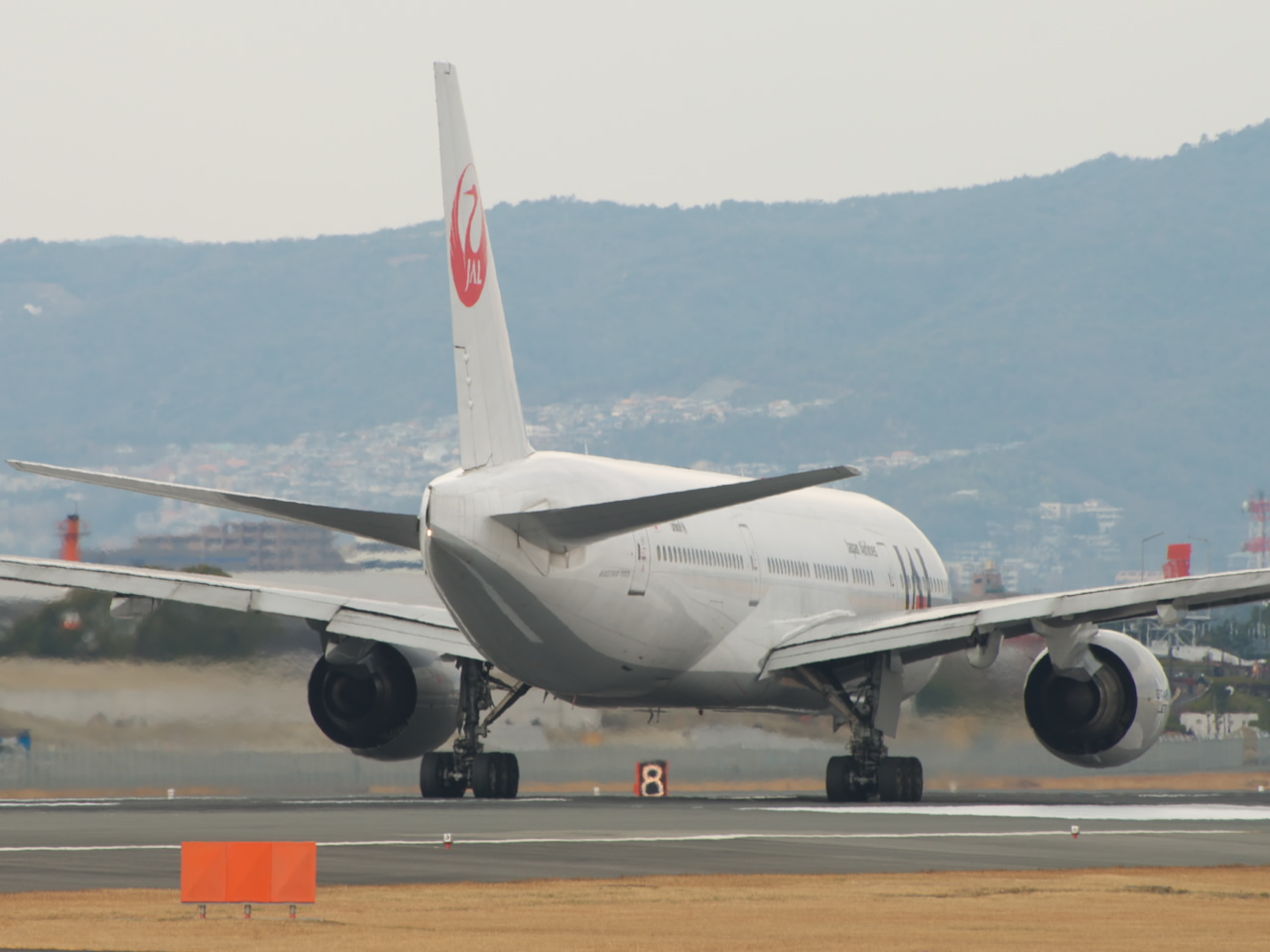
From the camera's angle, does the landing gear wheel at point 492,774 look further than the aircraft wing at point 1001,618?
Yes

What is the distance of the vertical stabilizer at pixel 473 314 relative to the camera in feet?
85.8

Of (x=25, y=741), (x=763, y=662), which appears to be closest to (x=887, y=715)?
(x=763, y=662)

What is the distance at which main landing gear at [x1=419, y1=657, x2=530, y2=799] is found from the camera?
3028cm

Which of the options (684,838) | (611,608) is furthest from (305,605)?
(684,838)

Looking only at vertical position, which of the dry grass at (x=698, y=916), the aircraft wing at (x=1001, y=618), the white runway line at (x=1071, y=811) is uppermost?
the aircraft wing at (x=1001, y=618)

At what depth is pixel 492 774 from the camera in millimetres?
30250

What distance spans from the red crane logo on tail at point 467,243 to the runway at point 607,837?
6.36 m

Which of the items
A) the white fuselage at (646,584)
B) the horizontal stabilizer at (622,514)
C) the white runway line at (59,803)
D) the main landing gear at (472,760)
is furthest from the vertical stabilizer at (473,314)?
the white runway line at (59,803)

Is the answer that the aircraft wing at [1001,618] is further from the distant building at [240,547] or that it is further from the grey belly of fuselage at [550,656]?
the distant building at [240,547]

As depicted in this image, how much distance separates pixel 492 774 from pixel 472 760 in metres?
0.43

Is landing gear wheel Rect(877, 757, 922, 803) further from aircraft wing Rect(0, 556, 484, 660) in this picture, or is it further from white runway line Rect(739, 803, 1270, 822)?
aircraft wing Rect(0, 556, 484, 660)

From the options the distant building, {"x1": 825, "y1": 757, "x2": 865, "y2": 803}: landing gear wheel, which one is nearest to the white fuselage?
{"x1": 825, "y1": 757, "x2": 865, "y2": 803}: landing gear wheel

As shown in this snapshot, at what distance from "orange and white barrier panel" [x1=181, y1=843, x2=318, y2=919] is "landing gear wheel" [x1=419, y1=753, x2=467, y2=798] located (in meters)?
16.7

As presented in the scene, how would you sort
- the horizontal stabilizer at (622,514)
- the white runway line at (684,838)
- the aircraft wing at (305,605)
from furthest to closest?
the aircraft wing at (305,605), the horizontal stabilizer at (622,514), the white runway line at (684,838)
